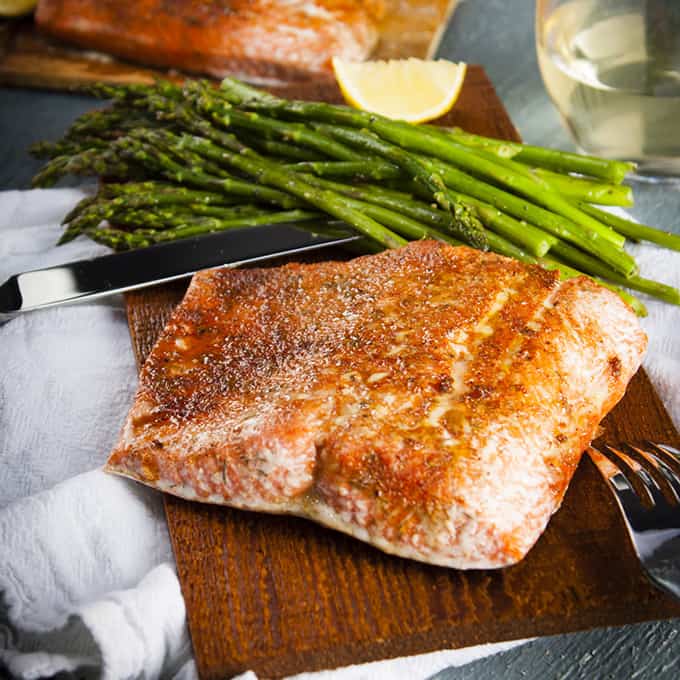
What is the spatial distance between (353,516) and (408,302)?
0.86 metres

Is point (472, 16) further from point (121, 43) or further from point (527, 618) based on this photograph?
point (527, 618)

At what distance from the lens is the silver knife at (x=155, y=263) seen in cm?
384

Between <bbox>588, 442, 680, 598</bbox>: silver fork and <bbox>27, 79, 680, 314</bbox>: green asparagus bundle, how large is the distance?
3.32ft

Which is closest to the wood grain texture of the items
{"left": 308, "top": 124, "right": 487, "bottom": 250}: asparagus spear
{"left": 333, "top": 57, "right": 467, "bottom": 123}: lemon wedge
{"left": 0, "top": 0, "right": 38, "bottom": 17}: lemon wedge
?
{"left": 0, "top": 0, "right": 38, "bottom": 17}: lemon wedge

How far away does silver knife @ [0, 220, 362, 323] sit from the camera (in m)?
3.84

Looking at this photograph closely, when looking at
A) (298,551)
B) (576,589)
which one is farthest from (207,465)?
(576,589)

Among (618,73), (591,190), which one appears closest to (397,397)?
(591,190)

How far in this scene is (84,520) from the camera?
297 cm

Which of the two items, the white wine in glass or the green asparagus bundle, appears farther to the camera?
the white wine in glass

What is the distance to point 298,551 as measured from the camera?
284 centimetres

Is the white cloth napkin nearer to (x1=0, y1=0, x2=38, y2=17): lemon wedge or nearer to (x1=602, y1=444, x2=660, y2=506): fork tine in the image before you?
(x1=602, y1=444, x2=660, y2=506): fork tine

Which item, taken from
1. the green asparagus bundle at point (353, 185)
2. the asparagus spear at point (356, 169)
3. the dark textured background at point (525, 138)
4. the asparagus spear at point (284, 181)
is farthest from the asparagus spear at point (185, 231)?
the dark textured background at point (525, 138)

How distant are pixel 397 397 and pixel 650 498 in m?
0.86

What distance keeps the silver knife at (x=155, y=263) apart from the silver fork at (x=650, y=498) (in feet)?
5.42
